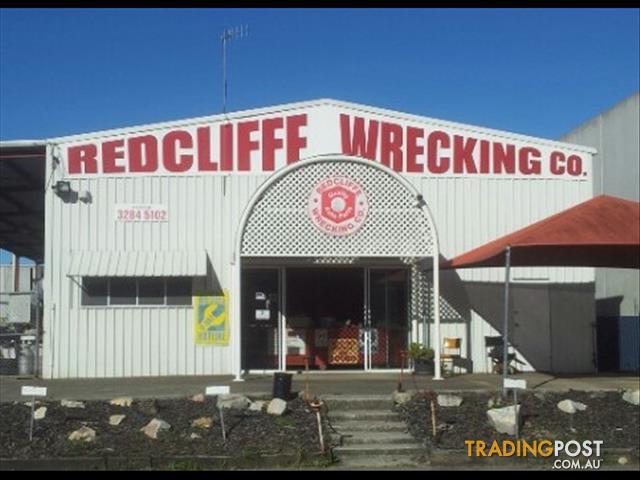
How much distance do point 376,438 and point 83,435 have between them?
375 cm

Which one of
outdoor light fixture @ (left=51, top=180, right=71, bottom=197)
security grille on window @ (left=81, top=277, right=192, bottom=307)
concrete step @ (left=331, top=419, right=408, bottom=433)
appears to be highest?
outdoor light fixture @ (left=51, top=180, right=71, bottom=197)

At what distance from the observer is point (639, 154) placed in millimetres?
25969

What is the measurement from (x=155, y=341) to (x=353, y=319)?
4.07 meters

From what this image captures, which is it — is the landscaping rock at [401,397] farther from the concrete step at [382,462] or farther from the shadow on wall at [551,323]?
the shadow on wall at [551,323]

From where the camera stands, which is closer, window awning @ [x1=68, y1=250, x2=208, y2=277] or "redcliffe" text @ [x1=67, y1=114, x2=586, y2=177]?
window awning @ [x1=68, y1=250, x2=208, y2=277]

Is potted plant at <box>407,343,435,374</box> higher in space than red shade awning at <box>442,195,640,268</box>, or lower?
lower

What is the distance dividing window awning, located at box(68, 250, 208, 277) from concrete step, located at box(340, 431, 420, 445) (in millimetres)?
6680

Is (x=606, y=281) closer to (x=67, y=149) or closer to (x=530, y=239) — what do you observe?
(x=530, y=239)

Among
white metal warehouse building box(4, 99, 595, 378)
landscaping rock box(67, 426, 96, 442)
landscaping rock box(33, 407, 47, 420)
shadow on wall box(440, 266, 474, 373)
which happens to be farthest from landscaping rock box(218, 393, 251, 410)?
shadow on wall box(440, 266, 474, 373)

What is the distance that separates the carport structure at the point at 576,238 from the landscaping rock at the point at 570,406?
4.35 feet

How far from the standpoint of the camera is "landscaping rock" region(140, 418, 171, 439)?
11.6 meters

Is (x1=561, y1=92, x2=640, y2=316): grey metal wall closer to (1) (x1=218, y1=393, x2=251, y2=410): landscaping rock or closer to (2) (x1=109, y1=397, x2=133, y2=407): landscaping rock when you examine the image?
(1) (x1=218, y1=393, x2=251, y2=410): landscaping rock

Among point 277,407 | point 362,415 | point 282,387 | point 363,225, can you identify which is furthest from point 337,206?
point 277,407

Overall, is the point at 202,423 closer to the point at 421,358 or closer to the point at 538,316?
the point at 421,358
